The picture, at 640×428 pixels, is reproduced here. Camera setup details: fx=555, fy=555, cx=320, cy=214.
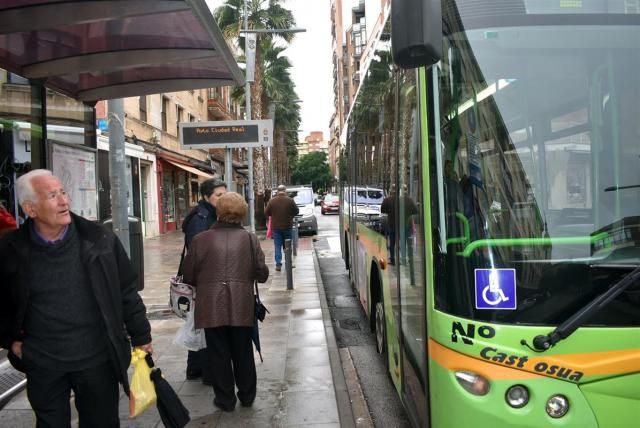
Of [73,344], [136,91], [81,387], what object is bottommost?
[81,387]

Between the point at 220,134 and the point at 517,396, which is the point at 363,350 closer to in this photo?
the point at 517,396

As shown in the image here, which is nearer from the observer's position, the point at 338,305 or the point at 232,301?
the point at 232,301

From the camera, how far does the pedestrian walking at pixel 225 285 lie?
14.1 ft

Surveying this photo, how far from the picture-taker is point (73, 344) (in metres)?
2.84

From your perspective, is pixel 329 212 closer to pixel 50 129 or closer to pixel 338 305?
pixel 338 305

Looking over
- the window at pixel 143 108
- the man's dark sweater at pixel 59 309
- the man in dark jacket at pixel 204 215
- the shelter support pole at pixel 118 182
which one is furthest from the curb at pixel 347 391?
the window at pixel 143 108

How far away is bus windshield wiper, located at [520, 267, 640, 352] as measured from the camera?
2475 mm

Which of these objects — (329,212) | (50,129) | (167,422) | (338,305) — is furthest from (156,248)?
(329,212)

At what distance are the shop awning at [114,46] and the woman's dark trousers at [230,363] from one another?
2391 millimetres

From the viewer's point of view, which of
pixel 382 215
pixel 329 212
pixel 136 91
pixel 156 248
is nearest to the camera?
pixel 382 215

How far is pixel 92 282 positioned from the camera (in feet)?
9.20

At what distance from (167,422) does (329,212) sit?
4109 centimetres

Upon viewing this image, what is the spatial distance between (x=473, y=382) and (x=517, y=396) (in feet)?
0.66

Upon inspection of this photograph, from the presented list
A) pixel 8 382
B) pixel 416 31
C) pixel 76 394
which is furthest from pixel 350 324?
pixel 416 31
